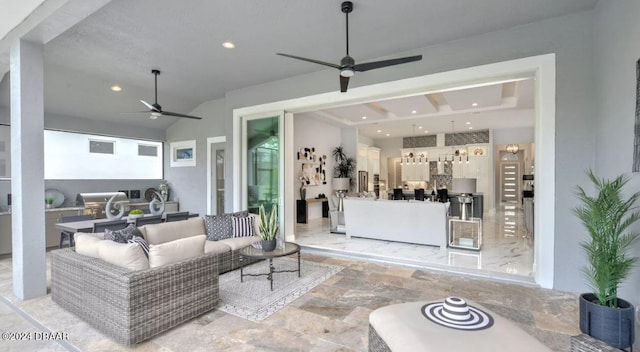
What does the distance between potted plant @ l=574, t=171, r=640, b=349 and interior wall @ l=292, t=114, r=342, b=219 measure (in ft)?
21.7

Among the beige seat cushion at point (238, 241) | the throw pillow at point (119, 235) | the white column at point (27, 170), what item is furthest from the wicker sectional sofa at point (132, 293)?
the beige seat cushion at point (238, 241)

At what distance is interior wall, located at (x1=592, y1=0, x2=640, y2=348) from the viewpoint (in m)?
2.52

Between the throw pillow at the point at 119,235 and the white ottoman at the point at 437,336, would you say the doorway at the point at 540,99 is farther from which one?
the throw pillow at the point at 119,235

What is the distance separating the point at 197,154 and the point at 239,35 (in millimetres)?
4783

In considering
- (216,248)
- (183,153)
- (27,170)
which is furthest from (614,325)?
(183,153)

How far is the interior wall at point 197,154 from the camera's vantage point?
7617 millimetres

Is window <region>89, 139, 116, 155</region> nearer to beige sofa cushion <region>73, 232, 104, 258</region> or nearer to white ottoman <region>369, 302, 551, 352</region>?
beige sofa cushion <region>73, 232, 104, 258</region>

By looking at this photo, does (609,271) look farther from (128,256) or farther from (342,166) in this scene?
(342,166)

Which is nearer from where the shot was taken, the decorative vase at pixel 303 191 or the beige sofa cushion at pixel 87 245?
the beige sofa cushion at pixel 87 245

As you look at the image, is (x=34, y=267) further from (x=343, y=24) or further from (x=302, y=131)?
(x=302, y=131)

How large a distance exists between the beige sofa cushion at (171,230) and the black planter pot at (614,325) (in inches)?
182

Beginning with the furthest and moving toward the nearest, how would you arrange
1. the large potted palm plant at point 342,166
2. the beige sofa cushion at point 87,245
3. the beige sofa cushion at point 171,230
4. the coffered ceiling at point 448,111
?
1. the large potted palm plant at point 342,166
2. the coffered ceiling at point 448,111
3. the beige sofa cushion at point 171,230
4. the beige sofa cushion at point 87,245

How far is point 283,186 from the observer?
5875mm

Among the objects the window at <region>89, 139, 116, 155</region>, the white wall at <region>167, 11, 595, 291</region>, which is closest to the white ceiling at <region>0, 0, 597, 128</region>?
the white wall at <region>167, 11, 595, 291</region>
